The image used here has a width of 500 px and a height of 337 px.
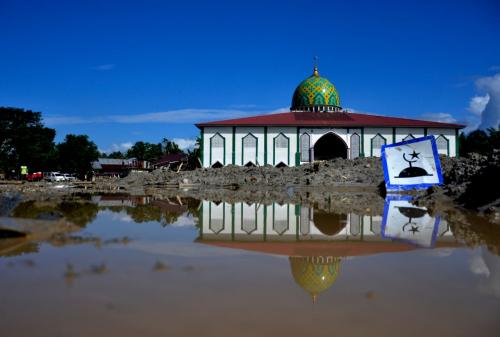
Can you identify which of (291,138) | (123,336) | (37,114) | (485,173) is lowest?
(123,336)

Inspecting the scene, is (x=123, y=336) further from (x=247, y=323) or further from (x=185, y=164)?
(x=185, y=164)

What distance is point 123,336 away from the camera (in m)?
3.74

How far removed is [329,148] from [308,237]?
4077 cm

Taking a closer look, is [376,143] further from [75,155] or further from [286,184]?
[75,155]

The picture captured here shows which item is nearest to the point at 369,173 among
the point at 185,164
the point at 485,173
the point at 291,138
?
the point at 291,138

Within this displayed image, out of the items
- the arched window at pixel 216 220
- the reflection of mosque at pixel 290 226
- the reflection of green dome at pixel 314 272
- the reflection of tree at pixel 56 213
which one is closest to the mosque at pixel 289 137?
the reflection of mosque at pixel 290 226

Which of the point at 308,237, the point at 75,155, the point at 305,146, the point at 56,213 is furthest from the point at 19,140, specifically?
the point at 308,237

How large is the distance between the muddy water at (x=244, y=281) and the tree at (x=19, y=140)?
4369 centimetres

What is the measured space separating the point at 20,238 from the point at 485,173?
49.9 feet

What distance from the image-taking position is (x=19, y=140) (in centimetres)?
4909

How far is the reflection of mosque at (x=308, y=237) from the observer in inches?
251

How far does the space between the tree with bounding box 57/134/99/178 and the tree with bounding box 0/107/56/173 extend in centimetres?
566

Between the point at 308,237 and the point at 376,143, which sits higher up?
the point at 376,143

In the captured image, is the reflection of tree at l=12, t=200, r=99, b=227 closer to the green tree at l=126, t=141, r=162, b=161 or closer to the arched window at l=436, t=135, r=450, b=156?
the arched window at l=436, t=135, r=450, b=156
